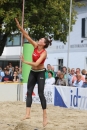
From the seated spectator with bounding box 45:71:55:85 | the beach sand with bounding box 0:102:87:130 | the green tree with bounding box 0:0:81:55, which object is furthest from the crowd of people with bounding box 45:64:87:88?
the green tree with bounding box 0:0:81:55

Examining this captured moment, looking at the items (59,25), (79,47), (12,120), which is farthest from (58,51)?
(12,120)

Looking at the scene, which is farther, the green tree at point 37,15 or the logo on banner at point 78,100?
the green tree at point 37,15

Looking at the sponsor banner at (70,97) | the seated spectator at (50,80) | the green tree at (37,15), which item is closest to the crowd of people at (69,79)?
the seated spectator at (50,80)

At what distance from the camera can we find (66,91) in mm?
13391

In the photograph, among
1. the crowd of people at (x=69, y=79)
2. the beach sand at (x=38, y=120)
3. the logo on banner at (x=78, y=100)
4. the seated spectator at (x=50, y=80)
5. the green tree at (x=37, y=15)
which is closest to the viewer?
the beach sand at (x=38, y=120)

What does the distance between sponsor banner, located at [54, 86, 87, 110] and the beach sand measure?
0.37 meters

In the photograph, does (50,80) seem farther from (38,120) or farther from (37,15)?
(37,15)

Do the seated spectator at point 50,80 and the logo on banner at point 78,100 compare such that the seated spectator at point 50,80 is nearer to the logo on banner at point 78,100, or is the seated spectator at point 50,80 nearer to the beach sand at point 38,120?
the logo on banner at point 78,100

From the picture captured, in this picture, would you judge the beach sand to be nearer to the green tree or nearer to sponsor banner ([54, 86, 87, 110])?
sponsor banner ([54, 86, 87, 110])

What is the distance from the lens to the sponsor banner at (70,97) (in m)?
12.7

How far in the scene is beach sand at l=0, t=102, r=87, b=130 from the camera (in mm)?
8414

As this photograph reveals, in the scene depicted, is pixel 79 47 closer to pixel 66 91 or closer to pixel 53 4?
pixel 53 4

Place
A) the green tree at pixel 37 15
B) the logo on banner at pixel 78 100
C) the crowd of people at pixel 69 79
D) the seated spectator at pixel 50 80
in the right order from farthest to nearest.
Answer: the green tree at pixel 37 15 < the seated spectator at pixel 50 80 < the crowd of people at pixel 69 79 < the logo on banner at pixel 78 100

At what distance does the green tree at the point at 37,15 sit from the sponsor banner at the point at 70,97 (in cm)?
635
